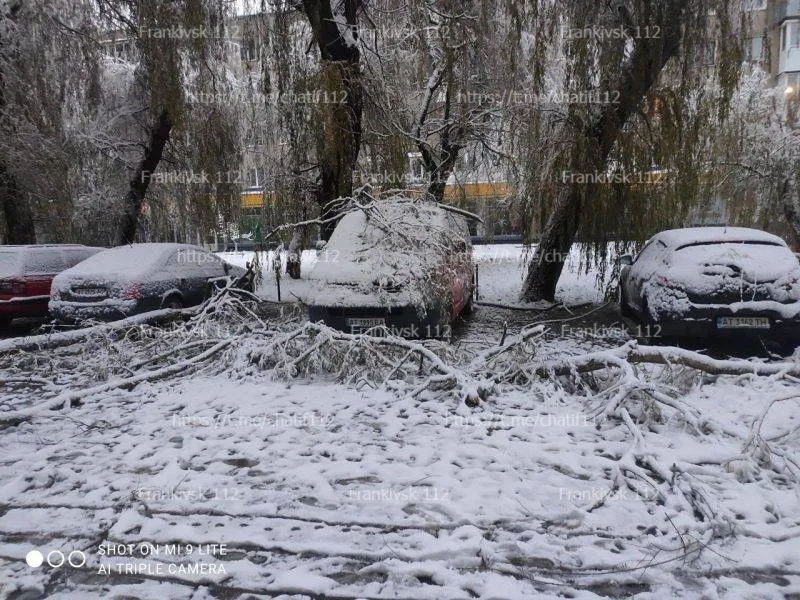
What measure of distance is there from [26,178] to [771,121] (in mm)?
19099

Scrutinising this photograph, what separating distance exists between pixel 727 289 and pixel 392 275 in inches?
152

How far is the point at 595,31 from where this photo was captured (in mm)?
8125

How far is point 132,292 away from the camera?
8.06m

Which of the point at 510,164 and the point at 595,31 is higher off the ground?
the point at 595,31

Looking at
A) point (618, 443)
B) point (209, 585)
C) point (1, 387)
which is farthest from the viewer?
point (1, 387)

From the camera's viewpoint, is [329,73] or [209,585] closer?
[209,585]

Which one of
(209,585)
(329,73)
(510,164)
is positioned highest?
(329,73)

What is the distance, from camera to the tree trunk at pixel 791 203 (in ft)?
47.6

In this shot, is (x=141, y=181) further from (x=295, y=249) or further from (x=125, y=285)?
(x=125, y=285)

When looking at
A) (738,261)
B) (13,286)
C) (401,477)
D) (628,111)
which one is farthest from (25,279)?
(738,261)

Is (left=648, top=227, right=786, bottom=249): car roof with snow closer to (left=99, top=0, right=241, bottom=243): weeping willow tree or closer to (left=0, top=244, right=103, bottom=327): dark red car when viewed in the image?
(left=99, top=0, right=241, bottom=243): weeping willow tree

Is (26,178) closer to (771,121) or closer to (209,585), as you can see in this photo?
(209,585)

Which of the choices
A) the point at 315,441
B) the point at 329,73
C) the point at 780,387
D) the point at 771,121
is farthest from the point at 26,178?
the point at 771,121

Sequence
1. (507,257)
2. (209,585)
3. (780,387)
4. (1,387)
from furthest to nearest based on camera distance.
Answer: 1. (507,257)
2. (1,387)
3. (780,387)
4. (209,585)
